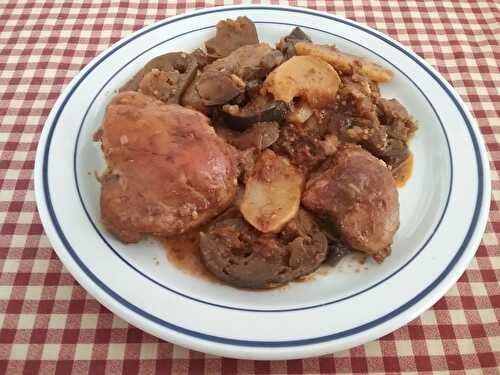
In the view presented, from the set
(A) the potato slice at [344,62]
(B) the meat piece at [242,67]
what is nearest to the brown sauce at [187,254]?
(B) the meat piece at [242,67]

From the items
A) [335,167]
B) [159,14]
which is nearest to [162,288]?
[335,167]

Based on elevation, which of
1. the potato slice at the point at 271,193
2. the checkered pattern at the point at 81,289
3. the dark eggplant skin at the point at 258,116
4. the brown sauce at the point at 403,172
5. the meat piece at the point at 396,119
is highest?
the dark eggplant skin at the point at 258,116

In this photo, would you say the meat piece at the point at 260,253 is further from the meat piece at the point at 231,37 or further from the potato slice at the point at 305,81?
the meat piece at the point at 231,37

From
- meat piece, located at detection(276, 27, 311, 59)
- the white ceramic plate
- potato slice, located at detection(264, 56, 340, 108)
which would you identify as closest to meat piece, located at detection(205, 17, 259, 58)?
meat piece, located at detection(276, 27, 311, 59)

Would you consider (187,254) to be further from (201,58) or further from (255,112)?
(201,58)

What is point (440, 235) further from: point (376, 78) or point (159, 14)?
point (159, 14)

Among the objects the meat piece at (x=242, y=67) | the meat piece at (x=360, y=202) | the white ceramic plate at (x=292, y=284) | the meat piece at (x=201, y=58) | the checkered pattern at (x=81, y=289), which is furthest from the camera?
the meat piece at (x=201, y=58)
